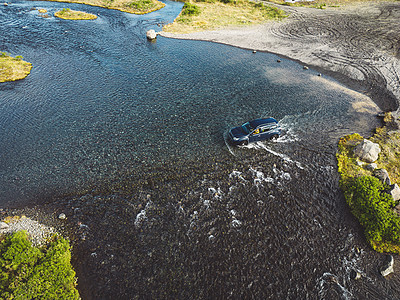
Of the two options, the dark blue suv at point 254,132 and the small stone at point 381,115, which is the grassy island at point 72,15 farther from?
the small stone at point 381,115

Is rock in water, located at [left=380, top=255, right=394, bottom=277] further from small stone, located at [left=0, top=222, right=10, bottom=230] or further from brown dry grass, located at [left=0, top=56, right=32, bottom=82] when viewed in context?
brown dry grass, located at [left=0, top=56, right=32, bottom=82]

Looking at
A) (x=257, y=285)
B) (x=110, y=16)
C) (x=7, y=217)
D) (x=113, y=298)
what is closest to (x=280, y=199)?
(x=257, y=285)

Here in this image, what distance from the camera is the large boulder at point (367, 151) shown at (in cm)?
3102

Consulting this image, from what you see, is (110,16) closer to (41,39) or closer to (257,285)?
(41,39)

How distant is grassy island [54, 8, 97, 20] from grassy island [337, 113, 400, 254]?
98262mm

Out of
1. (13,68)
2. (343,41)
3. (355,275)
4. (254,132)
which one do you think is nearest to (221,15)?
(343,41)

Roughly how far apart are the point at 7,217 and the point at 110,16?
9130cm

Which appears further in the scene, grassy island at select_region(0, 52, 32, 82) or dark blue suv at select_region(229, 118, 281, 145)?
grassy island at select_region(0, 52, 32, 82)

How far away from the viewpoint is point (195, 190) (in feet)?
91.5

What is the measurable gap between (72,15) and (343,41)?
322 ft

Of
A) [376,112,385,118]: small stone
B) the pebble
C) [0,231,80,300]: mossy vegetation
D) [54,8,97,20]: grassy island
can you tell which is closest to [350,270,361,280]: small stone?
[0,231,80,300]: mossy vegetation

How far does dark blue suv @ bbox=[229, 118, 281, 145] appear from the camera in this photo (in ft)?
110

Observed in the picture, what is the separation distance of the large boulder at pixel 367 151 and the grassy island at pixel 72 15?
9889cm

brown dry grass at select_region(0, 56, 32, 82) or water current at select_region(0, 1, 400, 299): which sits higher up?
water current at select_region(0, 1, 400, 299)
